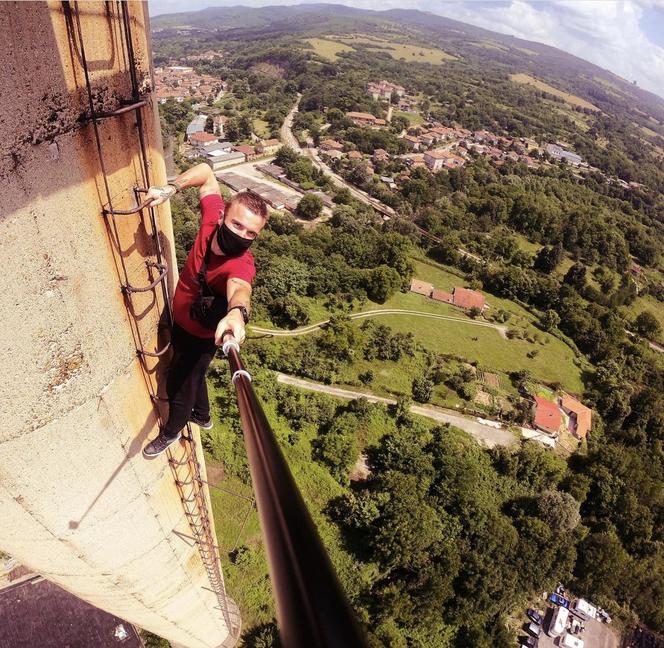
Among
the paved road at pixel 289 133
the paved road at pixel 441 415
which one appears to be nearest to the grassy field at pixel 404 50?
the paved road at pixel 289 133

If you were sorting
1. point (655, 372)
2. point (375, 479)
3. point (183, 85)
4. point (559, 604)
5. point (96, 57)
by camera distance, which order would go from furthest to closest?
point (183, 85), point (655, 372), point (375, 479), point (559, 604), point (96, 57)

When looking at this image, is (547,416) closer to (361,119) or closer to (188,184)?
(188,184)

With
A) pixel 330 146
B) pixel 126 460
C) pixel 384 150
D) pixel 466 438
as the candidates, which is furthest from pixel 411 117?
pixel 126 460

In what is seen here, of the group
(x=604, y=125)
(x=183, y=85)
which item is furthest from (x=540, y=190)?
(x=604, y=125)

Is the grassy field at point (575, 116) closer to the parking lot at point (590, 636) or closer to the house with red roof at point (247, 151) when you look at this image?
the house with red roof at point (247, 151)

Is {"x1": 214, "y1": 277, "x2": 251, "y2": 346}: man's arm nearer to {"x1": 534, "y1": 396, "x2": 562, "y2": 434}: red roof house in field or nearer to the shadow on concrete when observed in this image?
the shadow on concrete

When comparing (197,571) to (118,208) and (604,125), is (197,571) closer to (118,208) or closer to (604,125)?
(118,208)

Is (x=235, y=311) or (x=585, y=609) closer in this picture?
(x=235, y=311)
